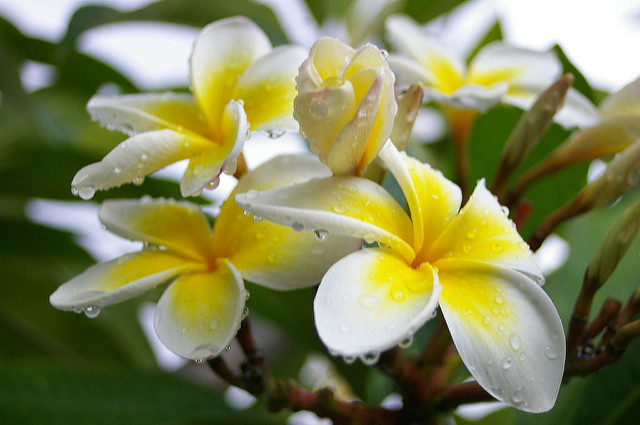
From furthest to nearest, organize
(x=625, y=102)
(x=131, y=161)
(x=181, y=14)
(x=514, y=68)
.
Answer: (x=181, y=14) < (x=514, y=68) < (x=625, y=102) < (x=131, y=161)

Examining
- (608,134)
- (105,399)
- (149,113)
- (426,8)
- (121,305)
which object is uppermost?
(149,113)

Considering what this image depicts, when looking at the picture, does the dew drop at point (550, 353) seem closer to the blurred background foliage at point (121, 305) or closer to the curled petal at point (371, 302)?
the curled petal at point (371, 302)

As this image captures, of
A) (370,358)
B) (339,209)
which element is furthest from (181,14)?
(370,358)

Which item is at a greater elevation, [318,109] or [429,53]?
[318,109]

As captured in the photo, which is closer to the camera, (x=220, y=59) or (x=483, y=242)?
(x=483, y=242)

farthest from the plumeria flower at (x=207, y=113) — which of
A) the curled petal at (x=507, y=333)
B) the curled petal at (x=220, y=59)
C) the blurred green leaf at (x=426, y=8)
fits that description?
the blurred green leaf at (x=426, y=8)

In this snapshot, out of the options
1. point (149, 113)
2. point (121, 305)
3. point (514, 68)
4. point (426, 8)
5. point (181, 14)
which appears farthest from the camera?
point (426, 8)

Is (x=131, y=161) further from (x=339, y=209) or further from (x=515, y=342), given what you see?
(x=515, y=342)
